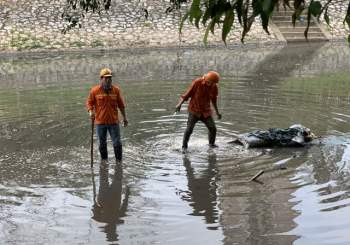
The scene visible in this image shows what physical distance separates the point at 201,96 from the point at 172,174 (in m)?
1.82

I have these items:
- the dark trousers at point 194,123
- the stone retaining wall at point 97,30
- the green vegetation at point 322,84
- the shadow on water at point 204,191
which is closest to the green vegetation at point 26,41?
the stone retaining wall at point 97,30

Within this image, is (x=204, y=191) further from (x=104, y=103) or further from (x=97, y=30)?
(x=97, y=30)

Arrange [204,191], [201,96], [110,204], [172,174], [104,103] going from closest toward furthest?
[110,204]
[204,191]
[172,174]
[104,103]
[201,96]

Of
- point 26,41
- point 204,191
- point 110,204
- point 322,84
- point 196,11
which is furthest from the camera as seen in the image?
point 26,41

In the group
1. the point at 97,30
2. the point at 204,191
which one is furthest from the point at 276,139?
the point at 97,30

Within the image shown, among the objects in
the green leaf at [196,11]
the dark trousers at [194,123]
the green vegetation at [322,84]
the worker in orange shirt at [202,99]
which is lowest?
the green vegetation at [322,84]

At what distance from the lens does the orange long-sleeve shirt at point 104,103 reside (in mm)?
9203

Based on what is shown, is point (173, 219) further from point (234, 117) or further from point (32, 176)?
point (234, 117)

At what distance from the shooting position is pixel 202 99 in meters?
10.2

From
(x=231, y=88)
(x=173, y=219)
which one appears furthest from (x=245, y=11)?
(x=231, y=88)

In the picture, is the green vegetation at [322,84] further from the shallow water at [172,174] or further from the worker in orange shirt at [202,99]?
the worker in orange shirt at [202,99]

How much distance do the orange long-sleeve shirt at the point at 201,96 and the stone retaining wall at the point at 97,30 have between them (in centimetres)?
1866

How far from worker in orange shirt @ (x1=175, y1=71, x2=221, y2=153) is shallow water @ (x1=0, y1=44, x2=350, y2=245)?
1.24 feet

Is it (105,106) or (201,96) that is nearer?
(105,106)
